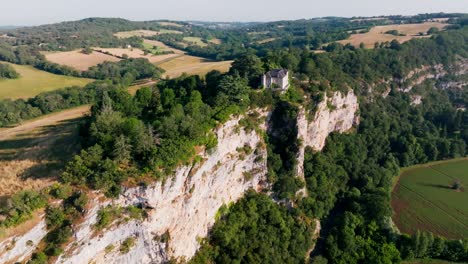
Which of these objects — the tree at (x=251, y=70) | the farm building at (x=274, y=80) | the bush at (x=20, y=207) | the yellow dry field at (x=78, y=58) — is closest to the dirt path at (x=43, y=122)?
the bush at (x=20, y=207)

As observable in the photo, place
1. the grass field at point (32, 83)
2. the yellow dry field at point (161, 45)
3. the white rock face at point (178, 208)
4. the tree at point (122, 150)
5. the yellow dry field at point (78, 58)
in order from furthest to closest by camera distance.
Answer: the yellow dry field at point (161, 45) → the yellow dry field at point (78, 58) → the grass field at point (32, 83) → the tree at point (122, 150) → the white rock face at point (178, 208)

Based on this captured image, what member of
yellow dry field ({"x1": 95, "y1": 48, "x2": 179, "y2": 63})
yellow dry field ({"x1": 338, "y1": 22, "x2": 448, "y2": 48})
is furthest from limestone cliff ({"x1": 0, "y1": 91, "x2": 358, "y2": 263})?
yellow dry field ({"x1": 338, "y1": 22, "x2": 448, "y2": 48})

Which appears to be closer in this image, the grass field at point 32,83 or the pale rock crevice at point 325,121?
the pale rock crevice at point 325,121

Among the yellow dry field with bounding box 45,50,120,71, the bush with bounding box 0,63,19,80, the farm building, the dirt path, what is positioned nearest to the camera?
the dirt path

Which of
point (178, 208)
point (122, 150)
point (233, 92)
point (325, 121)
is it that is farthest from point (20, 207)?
point (325, 121)

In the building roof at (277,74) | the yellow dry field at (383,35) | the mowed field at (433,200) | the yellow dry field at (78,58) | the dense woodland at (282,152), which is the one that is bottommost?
the mowed field at (433,200)

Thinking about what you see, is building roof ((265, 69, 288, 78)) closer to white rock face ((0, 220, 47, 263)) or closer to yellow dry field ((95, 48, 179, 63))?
white rock face ((0, 220, 47, 263))

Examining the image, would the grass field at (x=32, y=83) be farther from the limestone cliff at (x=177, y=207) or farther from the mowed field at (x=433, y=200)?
the mowed field at (x=433, y=200)
